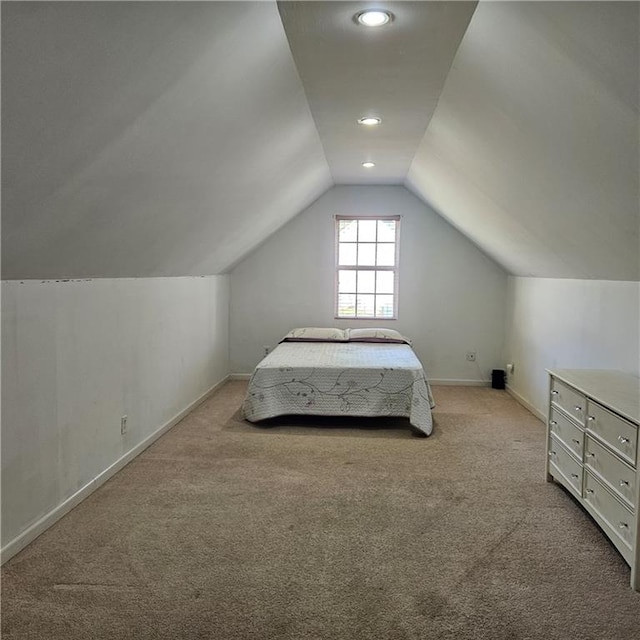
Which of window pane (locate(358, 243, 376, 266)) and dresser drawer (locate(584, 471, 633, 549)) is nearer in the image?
dresser drawer (locate(584, 471, 633, 549))

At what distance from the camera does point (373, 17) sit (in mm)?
2041

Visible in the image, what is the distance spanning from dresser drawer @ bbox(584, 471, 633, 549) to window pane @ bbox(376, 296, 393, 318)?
3718 mm

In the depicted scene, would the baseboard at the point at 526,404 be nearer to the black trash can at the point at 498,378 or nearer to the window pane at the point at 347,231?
the black trash can at the point at 498,378

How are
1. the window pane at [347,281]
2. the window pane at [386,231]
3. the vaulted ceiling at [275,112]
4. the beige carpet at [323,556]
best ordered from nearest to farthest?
1. the vaulted ceiling at [275,112]
2. the beige carpet at [323,556]
3. the window pane at [386,231]
4. the window pane at [347,281]

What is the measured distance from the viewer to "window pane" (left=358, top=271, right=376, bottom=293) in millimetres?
6345

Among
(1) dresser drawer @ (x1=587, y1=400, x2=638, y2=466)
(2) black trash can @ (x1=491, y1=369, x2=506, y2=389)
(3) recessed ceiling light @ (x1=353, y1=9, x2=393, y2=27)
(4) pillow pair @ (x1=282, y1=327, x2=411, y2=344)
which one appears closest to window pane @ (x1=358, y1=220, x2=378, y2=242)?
(4) pillow pair @ (x1=282, y1=327, x2=411, y2=344)

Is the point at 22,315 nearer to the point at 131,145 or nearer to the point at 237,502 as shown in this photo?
the point at 131,145

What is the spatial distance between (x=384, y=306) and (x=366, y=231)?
885mm

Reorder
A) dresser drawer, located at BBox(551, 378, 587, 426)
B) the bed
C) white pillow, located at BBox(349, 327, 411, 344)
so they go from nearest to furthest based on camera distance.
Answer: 1. dresser drawer, located at BBox(551, 378, 587, 426)
2. the bed
3. white pillow, located at BBox(349, 327, 411, 344)

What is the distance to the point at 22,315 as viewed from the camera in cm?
246

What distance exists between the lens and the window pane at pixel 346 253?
633cm

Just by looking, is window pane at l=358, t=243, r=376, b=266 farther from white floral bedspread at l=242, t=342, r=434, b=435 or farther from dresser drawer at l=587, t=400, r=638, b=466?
dresser drawer at l=587, t=400, r=638, b=466

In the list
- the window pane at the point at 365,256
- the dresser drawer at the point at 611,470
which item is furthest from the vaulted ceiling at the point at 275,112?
the window pane at the point at 365,256

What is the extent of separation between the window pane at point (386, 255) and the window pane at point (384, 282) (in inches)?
4.1
